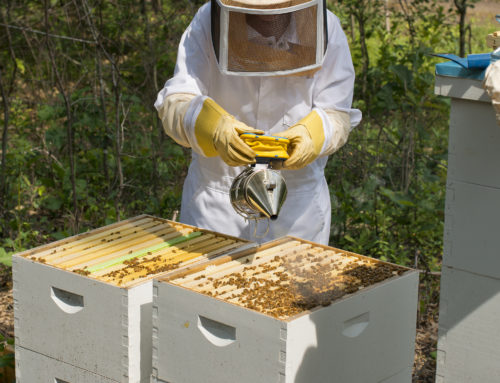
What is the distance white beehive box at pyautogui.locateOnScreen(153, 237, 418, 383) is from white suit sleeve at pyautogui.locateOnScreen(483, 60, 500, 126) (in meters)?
0.64

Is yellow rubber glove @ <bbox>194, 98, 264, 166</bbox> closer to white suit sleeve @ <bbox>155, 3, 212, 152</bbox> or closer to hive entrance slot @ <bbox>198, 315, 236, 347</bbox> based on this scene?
white suit sleeve @ <bbox>155, 3, 212, 152</bbox>

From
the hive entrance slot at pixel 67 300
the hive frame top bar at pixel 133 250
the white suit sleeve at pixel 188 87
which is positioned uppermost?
the white suit sleeve at pixel 188 87

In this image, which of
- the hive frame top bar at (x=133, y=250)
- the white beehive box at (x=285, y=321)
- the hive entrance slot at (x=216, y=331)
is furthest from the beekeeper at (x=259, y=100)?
the hive entrance slot at (x=216, y=331)

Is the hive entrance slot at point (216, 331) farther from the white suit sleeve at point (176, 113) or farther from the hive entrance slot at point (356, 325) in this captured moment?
the white suit sleeve at point (176, 113)

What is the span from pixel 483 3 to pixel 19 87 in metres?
7.15

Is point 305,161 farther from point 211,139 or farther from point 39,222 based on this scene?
point 39,222

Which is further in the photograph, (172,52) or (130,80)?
(130,80)

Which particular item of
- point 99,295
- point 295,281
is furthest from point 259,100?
point 99,295

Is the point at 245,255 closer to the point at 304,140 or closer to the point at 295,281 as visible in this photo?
the point at 295,281

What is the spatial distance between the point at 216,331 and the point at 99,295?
39 centimetres

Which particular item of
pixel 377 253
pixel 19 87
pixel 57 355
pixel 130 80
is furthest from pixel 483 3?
pixel 57 355

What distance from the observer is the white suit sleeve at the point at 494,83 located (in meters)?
1.60

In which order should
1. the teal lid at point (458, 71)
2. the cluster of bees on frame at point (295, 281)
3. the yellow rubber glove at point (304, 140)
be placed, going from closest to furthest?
the teal lid at point (458, 71), the cluster of bees on frame at point (295, 281), the yellow rubber glove at point (304, 140)

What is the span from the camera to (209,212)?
8.96 feet
